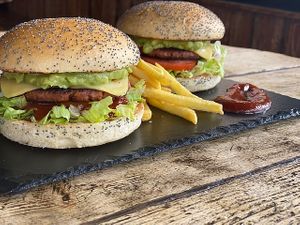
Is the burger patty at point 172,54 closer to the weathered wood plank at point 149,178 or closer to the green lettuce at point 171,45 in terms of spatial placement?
the green lettuce at point 171,45

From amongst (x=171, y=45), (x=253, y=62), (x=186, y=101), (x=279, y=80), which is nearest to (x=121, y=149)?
(x=186, y=101)

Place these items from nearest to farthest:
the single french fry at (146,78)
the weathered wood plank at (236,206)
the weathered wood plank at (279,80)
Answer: the weathered wood plank at (236,206), the single french fry at (146,78), the weathered wood plank at (279,80)

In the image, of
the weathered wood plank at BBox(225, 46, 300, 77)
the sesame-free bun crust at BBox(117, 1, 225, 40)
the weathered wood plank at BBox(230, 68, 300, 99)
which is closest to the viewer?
the sesame-free bun crust at BBox(117, 1, 225, 40)

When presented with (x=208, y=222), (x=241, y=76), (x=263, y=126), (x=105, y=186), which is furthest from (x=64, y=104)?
(x=241, y=76)

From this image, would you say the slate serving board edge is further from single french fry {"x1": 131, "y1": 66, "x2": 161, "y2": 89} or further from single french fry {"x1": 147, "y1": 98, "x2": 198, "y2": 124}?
single french fry {"x1": 131, "y1": 66, "x2": 161, "y2": 89}

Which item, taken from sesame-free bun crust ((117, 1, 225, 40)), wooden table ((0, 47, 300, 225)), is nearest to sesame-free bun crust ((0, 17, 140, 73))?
wooden table ((0, 47, 300, 225))

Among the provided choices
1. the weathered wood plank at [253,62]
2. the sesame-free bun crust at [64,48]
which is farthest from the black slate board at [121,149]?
the weathered wood plank at [253,62]

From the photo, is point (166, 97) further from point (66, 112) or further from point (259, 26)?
point (259, 26)
